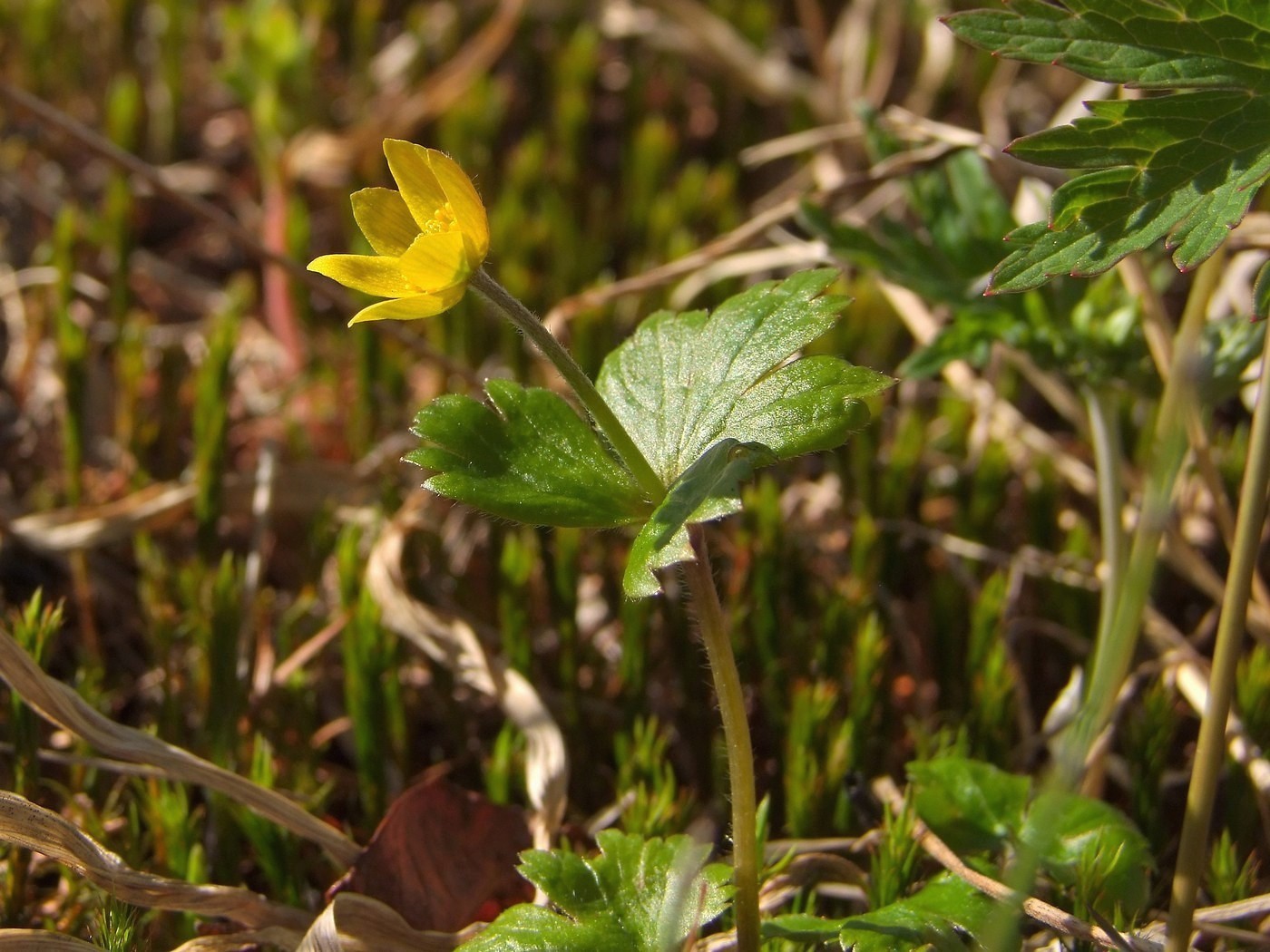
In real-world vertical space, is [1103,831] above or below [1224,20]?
below

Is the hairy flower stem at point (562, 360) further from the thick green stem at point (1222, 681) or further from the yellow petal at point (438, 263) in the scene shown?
the thick green stem at point (1222, 681)

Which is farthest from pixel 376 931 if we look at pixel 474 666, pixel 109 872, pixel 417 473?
pixel 417 473

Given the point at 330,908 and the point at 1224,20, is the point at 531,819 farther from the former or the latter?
the point at 1224,20

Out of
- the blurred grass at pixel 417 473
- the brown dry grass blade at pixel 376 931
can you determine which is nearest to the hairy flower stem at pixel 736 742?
the blurred grass at pixel 417 473

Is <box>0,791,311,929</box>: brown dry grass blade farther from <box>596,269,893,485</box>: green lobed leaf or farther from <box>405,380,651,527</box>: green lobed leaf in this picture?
<box>596,269,893,485</box>: green lobed leaf

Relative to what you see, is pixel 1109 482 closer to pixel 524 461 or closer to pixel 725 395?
pixel 725 395

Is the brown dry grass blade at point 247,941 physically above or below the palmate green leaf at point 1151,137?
below

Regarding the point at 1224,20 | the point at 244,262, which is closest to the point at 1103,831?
the point at 1224,20

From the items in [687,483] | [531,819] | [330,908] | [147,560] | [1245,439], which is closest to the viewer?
[687,483]
